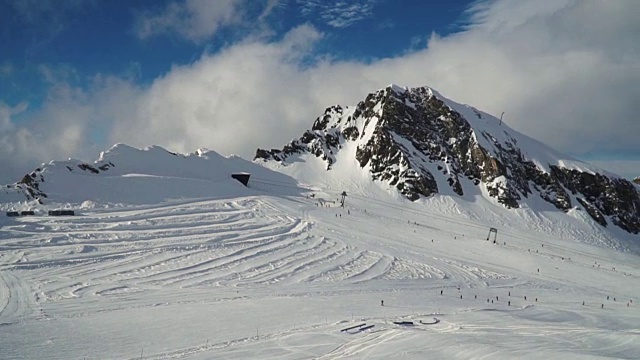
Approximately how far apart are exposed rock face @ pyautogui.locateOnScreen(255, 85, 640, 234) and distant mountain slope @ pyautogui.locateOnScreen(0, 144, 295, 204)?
2164 centimetres

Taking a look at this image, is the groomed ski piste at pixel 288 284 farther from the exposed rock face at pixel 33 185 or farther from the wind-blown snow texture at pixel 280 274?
the exposed rock face at pixel 33 185

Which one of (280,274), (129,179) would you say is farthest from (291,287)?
(129,179)

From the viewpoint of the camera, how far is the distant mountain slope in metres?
40.4

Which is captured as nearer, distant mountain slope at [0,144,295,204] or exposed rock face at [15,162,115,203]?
exposed rock face at [15,162,115,203]

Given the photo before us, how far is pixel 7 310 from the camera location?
1866 cm

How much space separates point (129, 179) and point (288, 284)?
28.7 m

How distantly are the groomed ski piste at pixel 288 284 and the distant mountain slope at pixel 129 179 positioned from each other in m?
0.52

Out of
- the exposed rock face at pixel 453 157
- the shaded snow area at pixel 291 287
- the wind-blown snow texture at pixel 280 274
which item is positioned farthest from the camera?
the exposed rock face at pixel 453 157

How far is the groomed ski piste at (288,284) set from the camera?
1622 centimetres

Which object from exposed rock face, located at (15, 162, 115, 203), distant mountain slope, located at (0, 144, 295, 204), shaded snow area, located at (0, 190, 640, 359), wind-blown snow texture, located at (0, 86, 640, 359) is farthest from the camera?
distant mountain slope, located at (0, 144, 295, 204)

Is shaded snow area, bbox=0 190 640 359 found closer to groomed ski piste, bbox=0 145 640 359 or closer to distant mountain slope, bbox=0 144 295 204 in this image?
groomed ski piste, bbox=0 145 640 359

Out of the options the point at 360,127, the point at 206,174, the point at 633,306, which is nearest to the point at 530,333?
the point at 633,306

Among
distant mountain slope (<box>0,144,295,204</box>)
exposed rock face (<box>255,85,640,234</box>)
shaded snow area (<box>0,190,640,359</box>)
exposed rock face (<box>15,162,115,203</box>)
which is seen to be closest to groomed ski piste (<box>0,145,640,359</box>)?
shaded snow area (<box>0,190,640,359</box>)

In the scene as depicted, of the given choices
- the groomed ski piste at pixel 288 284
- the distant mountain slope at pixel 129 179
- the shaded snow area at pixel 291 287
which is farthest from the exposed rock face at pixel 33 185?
the shaded snow area at pixel 291 287
